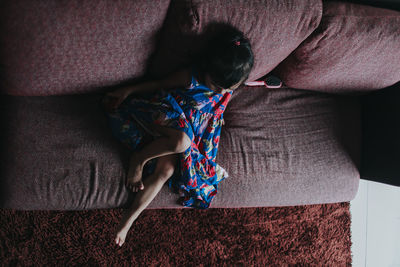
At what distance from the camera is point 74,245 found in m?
1.38

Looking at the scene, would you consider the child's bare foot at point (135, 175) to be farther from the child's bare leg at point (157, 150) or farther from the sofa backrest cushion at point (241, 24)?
the sofa backrest cushion at point (241, 24)

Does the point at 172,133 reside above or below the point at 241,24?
below

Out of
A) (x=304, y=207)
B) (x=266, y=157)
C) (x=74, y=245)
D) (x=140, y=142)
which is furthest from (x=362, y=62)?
(x=74, y=245)

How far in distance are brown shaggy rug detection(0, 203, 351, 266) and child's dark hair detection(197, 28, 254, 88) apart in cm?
79

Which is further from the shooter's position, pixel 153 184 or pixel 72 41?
pixel 153 184

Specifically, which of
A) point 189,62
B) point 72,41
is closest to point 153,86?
point 189,62

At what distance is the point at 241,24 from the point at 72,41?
59 centimetres

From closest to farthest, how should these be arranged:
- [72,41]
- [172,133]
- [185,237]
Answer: [72,41], [172,133], [185,237]

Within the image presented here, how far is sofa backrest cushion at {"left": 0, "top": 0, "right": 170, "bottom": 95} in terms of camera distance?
90 centimetres

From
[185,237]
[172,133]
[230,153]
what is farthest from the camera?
[185,237]

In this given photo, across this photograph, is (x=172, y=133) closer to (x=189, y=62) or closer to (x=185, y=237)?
(x=189, y=62)

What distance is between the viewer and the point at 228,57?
974 millimetres

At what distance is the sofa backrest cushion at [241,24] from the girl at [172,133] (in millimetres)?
76

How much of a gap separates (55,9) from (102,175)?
61 cm
